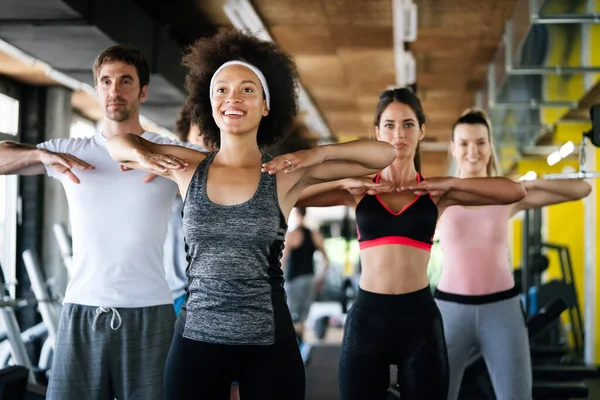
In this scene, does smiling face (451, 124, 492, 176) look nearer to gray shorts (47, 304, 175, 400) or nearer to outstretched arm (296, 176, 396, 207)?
outstretched arm (296, 176, 396, 207)

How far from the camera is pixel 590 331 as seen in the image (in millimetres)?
8172

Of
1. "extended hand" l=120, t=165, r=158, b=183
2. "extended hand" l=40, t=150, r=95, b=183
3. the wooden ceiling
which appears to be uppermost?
the wooden ceiling

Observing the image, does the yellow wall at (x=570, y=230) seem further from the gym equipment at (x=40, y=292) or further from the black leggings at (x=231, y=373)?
the black leggings at (x=231, y=373)

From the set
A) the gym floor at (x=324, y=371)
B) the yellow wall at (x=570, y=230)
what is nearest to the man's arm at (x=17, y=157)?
the gym floor at (x=324, y=371)

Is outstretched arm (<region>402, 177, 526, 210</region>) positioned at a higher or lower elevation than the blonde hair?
lower

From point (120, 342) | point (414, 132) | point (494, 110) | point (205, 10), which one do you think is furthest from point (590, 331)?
point (120, 342)

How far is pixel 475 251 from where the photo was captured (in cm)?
344

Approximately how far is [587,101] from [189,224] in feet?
25.5

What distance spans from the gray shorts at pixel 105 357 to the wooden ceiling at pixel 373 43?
14.8 ft

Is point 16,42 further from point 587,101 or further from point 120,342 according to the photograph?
point 587,101

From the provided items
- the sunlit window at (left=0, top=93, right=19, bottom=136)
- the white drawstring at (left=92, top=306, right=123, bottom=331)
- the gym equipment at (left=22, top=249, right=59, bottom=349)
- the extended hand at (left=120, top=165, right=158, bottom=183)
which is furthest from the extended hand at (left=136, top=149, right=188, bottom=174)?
the sunlit window at (left=0, top=93, right=19, bottom=136)

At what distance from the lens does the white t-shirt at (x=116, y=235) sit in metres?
2.45

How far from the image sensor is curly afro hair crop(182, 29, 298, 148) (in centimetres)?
235

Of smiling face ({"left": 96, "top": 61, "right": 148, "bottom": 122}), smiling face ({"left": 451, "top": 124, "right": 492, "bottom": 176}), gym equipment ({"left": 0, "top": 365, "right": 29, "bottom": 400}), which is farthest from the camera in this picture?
smiling face ({"left": 451, "top": 124, "right": 492, "bottom": 176})
